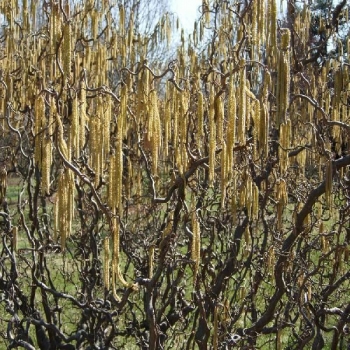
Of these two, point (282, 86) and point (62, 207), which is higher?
point (282, 86)

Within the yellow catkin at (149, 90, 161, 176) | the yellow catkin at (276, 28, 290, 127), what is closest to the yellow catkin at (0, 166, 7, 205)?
the yellow catkin at (149, 90, 161, 176)

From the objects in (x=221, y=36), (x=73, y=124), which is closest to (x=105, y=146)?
(x=73, y=124)

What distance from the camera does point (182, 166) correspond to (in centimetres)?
184

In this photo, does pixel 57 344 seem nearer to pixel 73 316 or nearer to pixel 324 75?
pixel 73 316

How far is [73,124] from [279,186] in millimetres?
956

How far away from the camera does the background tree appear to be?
1.48 meters

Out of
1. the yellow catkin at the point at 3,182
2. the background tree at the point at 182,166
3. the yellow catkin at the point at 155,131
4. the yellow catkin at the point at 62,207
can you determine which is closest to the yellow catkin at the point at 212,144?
the background tree at the point at 182,166

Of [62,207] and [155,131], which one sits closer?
[62,207]

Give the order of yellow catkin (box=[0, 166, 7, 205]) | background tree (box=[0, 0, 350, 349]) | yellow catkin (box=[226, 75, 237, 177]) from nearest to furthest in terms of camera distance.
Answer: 1. yellow catkin (box=[226, 75, 237, 177])
2. background tree (box=[0, 0, 350, 349])
3. yellow catkin (box=[0, 166, 7, 205])

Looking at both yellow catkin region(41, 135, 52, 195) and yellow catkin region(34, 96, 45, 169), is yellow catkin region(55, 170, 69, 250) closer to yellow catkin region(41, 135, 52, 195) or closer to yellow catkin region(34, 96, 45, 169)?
yellow catkin region(41, 135, 52, 195)

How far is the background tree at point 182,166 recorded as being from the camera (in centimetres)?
148

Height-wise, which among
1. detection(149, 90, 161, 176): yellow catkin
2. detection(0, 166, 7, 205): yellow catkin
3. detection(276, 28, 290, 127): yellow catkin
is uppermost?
detection(276, 28, 290, 127): yellow catkin

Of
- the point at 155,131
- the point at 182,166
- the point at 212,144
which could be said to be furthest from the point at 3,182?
the point at 212,144

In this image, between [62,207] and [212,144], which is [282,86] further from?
[62,207]
